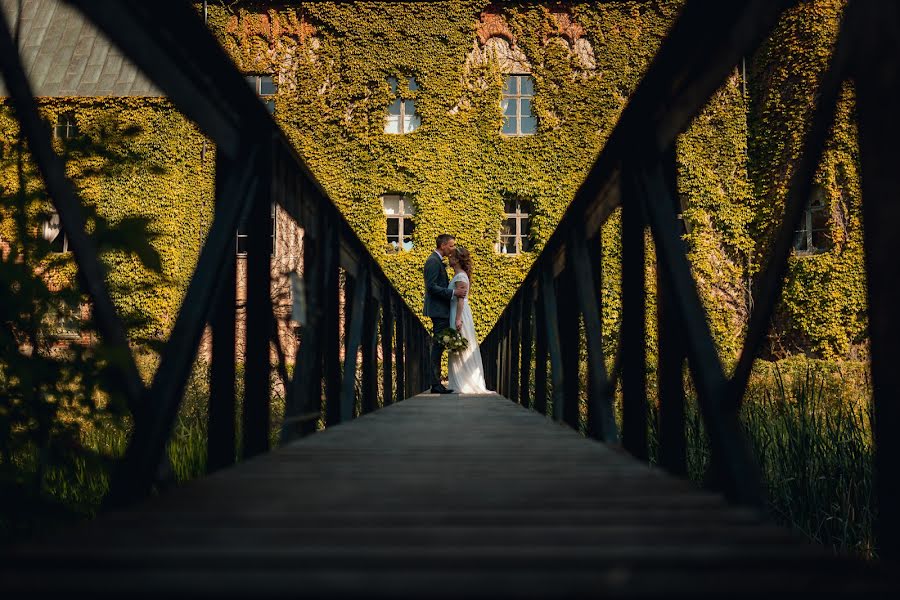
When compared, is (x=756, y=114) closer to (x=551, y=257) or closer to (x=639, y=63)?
(x=639, y=63)

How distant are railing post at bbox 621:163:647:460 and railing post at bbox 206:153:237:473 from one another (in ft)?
3.75

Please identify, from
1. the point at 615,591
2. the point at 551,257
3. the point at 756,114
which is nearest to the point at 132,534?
the point at 615,591

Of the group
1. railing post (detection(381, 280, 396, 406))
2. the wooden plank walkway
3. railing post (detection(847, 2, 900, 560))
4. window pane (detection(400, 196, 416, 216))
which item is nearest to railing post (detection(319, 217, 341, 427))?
the wooden plank walkway

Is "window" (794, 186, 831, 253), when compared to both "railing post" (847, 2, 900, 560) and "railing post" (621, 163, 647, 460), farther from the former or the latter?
"railing post" (847, 2, 900, 560)

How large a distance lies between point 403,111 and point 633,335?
44.8ft

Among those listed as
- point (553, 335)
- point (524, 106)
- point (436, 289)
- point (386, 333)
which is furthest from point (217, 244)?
point (524, 106)

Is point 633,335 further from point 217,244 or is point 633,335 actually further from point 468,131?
point 468,131

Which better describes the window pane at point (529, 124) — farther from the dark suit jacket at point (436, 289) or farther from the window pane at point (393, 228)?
the dark suit jacket at point (436, 289)

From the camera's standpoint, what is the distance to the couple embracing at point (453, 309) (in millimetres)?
6879

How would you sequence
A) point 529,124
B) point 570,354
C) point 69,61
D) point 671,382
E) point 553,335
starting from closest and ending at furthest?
point 671,382, point 570,354, point 553,335, point 529,124, point 69,61

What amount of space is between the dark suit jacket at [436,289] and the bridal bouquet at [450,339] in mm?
284

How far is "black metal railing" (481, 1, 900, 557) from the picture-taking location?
3.10 feet

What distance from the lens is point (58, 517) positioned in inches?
58.4

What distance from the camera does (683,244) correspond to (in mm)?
1628
